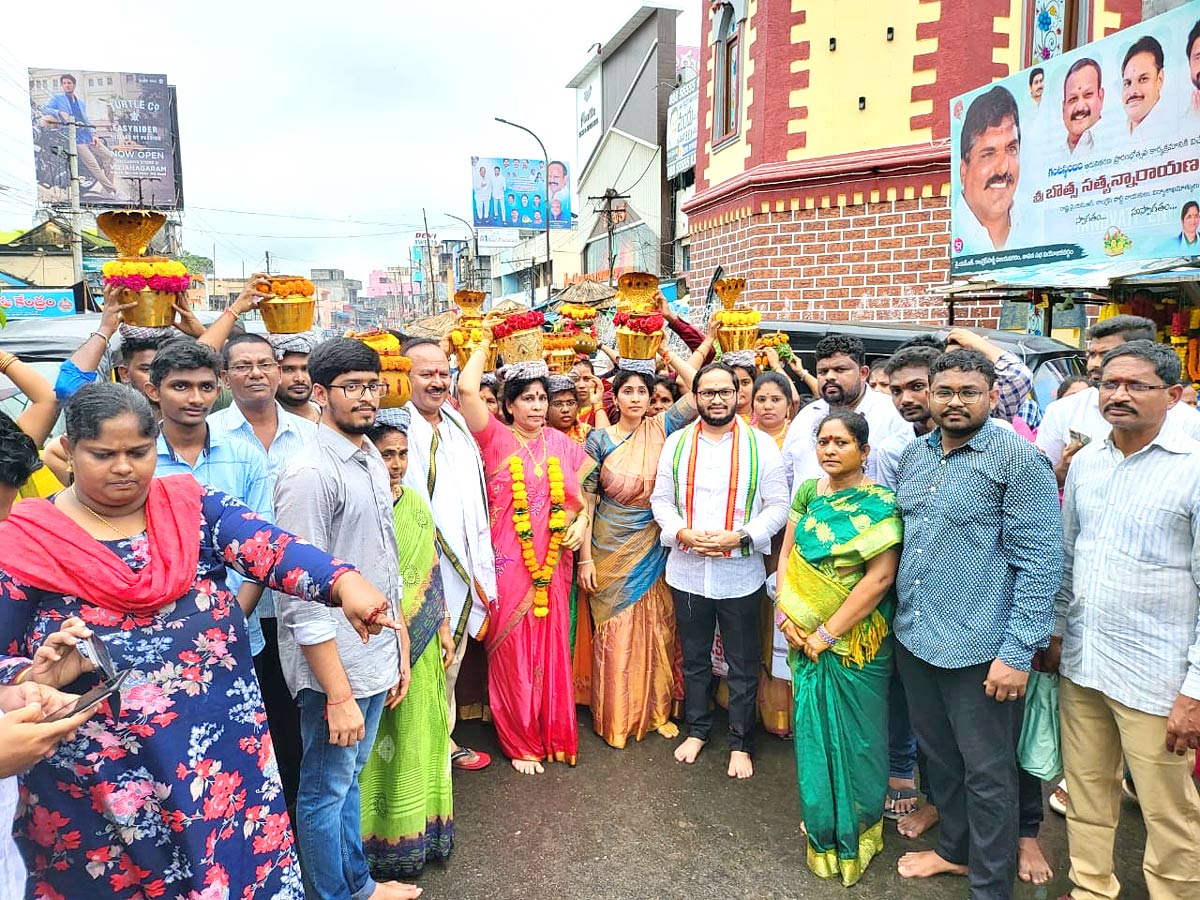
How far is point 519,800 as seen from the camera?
Answer: 138 inches

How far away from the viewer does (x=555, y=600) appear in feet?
12.6

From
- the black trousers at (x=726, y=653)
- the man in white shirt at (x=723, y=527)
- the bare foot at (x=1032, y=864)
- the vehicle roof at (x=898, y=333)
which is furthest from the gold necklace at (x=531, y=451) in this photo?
the vehicle roof at (x=898, y=333)

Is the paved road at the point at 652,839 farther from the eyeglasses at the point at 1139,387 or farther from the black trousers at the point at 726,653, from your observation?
the eyeglasses at the point at 1139,387

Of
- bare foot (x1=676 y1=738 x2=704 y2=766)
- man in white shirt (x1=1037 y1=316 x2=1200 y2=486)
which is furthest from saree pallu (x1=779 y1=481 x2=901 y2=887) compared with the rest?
man in white shirt (x1=1037 y1=316 x2=1200 y2=486)

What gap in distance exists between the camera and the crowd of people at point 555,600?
1768 mm

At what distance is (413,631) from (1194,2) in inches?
280

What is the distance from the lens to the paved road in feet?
9.50

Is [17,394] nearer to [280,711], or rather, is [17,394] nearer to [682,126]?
[280,711]

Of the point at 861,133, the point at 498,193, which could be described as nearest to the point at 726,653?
the point at 861,133

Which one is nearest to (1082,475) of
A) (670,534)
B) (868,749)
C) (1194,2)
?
(868,749)

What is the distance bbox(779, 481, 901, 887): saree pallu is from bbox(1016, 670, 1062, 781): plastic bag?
0.48 m

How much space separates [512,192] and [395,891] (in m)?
37.0

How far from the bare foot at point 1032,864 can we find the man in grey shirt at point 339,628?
240cm

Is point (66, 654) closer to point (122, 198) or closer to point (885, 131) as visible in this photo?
point (885, 131)
